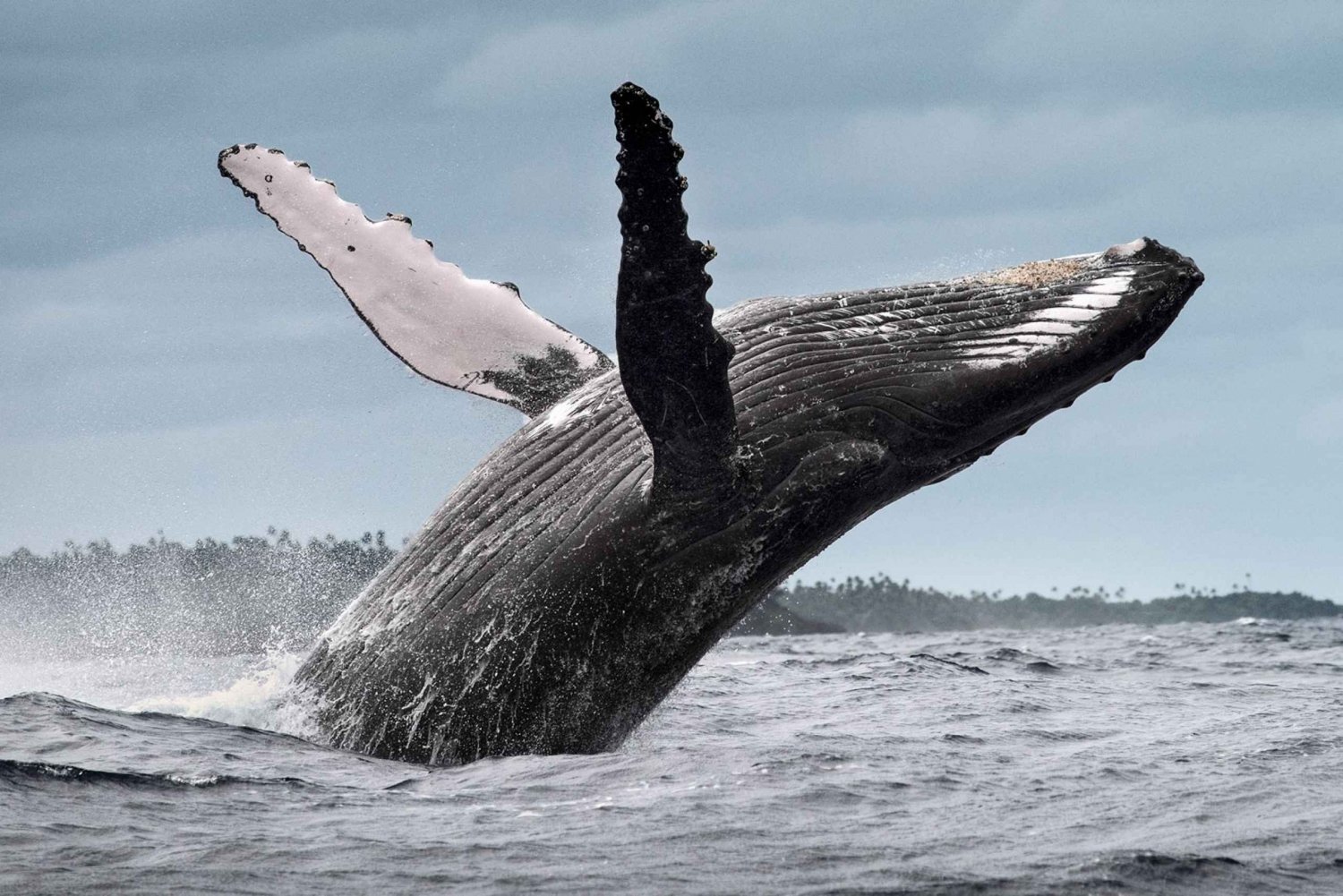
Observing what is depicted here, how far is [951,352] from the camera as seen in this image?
6.74m

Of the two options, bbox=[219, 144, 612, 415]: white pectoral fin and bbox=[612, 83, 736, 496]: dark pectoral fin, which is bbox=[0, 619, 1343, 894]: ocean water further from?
bbox=[219, 144, 612, 415]: white pectoral fin

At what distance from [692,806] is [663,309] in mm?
1883

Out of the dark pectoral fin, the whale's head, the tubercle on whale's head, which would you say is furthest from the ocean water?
the tubercle on whale's head

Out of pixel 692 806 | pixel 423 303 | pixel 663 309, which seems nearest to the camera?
pixel 663 309

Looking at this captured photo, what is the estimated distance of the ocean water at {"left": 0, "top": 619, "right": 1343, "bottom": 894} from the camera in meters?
4.55

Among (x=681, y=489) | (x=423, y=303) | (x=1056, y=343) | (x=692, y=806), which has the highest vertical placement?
(x=423, y=303)

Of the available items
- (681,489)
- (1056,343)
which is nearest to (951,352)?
(1056,343)

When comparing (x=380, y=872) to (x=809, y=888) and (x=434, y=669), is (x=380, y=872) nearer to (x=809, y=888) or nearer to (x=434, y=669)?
(x=809, y=888)

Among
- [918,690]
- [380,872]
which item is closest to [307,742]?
[380,872]

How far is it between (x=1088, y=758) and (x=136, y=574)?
11.5m

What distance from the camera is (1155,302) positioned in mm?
6734

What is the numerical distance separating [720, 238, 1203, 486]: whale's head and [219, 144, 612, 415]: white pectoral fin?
1.46 metres

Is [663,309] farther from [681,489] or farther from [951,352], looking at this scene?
[951,352]

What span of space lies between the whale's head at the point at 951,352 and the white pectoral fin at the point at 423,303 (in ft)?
4.78
